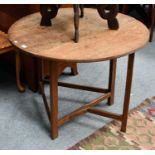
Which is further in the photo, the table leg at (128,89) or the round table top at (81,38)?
the table leg at (128,89)

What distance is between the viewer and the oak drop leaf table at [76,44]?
1335 millimetres

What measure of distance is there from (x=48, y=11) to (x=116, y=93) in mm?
848

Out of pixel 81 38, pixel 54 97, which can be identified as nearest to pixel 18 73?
pixel 54 97

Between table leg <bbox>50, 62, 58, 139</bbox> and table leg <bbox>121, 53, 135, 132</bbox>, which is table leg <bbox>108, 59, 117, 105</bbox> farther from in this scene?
table leg <bbox>50, 62, 58, 139</bbox>

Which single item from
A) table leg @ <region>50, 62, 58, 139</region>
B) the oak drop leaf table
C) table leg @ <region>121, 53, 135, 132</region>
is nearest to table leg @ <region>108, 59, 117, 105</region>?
the oak drop leaf table

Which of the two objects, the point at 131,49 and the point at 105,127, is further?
the point at 105,127

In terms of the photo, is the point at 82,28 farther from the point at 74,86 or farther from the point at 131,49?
the point at 74,86

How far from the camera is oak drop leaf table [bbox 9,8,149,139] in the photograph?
1.33 metres

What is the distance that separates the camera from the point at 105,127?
181 centimetres

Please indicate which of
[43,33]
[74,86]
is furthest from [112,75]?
[43,33]

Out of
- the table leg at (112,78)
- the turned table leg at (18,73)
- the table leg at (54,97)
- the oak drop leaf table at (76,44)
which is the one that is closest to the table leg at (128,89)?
the oak drop leaf table at (76,44)

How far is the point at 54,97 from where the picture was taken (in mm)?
1551

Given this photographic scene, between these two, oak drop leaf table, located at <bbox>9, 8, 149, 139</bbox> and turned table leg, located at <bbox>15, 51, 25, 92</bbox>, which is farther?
turned table leg, located at <bbox>15, 51, 25, 92</bbox>

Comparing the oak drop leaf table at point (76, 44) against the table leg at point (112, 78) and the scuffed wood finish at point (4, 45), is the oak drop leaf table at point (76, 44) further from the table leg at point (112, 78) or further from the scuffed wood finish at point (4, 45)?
the scuffed wood finish at point (4, 45)
